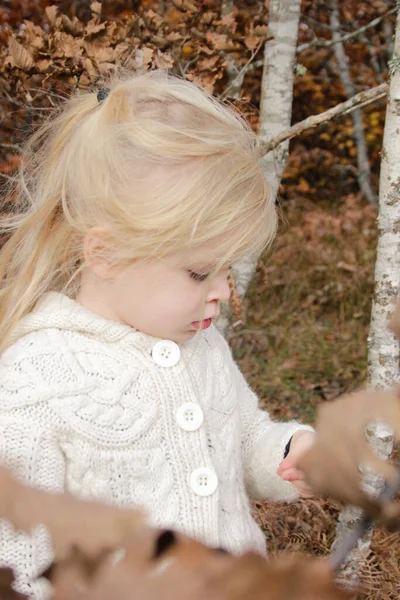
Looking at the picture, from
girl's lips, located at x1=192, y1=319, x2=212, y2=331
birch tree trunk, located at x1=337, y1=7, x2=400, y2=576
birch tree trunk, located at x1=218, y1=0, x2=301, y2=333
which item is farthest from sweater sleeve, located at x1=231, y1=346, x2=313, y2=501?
birch tree trunk, located at x1=218, y1=0, x2=301, y2=333

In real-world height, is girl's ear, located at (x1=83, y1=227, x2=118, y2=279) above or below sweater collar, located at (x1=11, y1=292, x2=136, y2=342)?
above

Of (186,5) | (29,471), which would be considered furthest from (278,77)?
(29,471)

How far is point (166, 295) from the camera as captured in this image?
1.35m

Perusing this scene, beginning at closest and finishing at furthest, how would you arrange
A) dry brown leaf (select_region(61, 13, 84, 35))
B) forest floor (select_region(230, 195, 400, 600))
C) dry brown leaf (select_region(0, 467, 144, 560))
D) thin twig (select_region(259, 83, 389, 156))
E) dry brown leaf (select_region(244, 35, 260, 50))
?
dry brown leaf (select_region(0, 467, 144, 560)) < thin twig (select_region(259, 83, 389, 156)) < dry brown leaf (select_region(61, 13, 84, 35)) < dry brown leaf (select_region(244, 35, 260, 50)) < forest floor (select_region(230, 195, 400, 600))

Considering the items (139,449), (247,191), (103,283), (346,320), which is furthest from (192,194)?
(346,320)

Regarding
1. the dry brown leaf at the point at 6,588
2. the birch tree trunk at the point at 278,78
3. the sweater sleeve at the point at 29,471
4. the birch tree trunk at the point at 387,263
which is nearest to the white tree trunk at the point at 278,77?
the birch tree trunk at the point at 278,78

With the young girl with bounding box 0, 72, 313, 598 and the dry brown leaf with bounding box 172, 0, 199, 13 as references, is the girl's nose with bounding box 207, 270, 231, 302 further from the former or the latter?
the dry brown leaf with bounding box 172, 0, 199, 13

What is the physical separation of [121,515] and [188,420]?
111 cm

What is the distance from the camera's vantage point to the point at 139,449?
1389 millimetres

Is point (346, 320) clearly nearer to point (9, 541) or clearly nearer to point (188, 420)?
point (188, 420)

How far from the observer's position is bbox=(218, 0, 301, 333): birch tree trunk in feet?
6.91

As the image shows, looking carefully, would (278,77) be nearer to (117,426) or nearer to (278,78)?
(278,78)

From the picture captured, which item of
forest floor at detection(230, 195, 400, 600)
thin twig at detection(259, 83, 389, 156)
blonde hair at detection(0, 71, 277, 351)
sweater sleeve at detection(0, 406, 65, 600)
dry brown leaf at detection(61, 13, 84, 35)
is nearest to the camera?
sweater sleeve at detection(0, 406, 65, 600)

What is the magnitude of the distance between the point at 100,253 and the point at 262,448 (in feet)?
2.05
